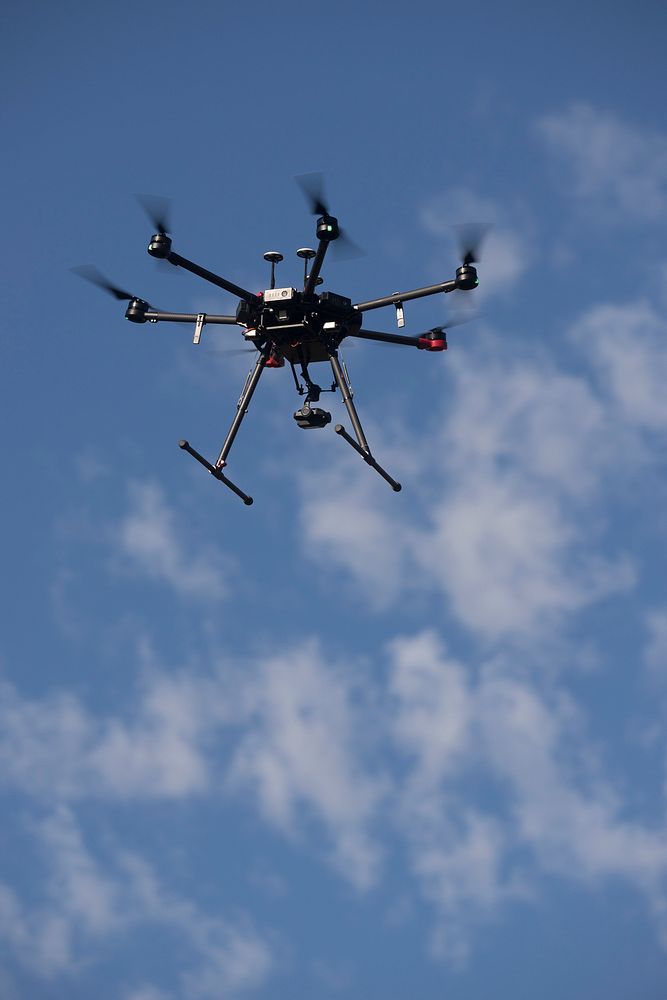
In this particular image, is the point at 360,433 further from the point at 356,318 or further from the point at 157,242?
the point at 157,242

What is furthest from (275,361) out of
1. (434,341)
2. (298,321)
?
(434,341)

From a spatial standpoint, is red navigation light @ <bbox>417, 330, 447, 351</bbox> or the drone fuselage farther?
red navigation light @ <bbox>417, 330, 447, 351</bbox>

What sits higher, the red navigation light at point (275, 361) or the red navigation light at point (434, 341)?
the red navigation light at point (434, 341)

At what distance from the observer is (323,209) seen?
38.4 meters

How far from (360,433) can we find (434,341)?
4.19 meters

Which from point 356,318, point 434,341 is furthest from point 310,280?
point 434,341

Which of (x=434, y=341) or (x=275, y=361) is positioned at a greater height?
(x=434, y=341)

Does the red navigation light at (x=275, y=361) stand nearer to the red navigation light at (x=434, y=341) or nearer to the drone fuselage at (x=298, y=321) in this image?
the drone fuselage at (x=298, y=321)

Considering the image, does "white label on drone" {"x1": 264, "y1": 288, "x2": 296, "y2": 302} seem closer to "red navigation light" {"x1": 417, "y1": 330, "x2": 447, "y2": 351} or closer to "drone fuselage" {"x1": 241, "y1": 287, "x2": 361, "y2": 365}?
"drone fuselage" {"x1": 241, "y1": 287, "x2": 361, "y2": 365}

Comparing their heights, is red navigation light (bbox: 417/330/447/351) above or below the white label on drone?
above

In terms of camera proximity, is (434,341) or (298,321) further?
(434,341)

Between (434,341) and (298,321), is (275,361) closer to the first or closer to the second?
(298,321)

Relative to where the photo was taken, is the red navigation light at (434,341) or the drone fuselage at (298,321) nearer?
the drone fuselage at (298,321)

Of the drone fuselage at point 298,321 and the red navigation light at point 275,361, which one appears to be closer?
the drone fuselage at point 298,321
